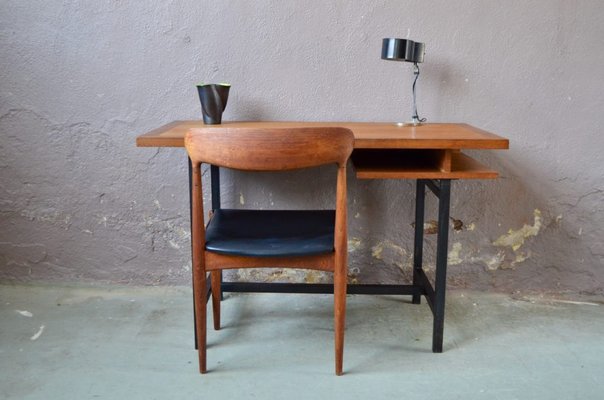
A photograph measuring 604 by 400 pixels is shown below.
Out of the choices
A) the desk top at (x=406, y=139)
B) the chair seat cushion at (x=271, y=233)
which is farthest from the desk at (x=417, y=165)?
the chair seat cushion at (x=271, y=233)

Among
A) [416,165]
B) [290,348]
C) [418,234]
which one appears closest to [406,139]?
[416,165]

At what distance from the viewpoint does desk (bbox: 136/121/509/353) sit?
188 cm

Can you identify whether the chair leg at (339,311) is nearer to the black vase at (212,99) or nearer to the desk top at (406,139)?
the desk top at (406,139)

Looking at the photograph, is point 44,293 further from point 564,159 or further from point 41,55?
point 564,159

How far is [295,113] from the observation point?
2.55m

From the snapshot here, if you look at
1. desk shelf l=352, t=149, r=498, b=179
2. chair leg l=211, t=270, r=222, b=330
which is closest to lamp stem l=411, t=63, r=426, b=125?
desk shelf l=352, t=149, r=498, b=179

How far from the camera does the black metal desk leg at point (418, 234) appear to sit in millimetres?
2486

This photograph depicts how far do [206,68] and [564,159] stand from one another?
1.66 meters

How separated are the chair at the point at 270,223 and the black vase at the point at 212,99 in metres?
0.39

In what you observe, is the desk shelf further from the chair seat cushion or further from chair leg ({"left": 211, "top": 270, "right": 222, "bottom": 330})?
chair leg ({"left": 211, "top": 270, "right": 222, "bottom": 330})

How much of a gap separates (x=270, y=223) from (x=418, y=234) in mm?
794

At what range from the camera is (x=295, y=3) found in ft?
8.06

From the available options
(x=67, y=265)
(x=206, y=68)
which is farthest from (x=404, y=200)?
(x=67, y=265)

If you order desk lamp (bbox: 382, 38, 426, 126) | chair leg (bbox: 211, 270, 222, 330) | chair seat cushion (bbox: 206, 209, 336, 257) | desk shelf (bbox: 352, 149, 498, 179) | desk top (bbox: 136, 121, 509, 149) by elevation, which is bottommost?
chair leg (bbox: 211, 270, 222, 330)
